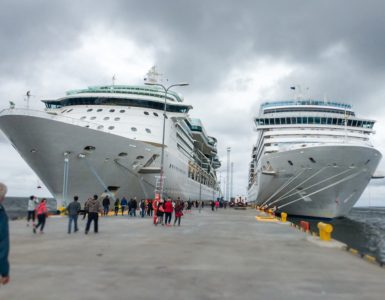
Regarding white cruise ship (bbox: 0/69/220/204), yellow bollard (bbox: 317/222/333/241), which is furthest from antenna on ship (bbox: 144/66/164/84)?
yellow bollard (bbox: 317/222/333/241)

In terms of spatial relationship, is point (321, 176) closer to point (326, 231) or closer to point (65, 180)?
point (326, 231)

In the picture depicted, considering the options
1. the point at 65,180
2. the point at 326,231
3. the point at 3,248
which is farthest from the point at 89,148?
the point at 3,248

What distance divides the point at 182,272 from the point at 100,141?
18.9m

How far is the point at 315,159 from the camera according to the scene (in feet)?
102

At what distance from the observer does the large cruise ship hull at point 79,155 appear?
923 inches

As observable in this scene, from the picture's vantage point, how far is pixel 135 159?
28500mm

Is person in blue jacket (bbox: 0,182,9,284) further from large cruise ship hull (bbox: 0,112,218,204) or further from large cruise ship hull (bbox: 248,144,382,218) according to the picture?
large cruise ship hull (bbox: 248,144,382,218)

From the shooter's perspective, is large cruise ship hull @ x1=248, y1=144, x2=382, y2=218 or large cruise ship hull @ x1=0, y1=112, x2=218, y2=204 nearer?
large cruise ship hull @ x1=0, y1=112, x2=218, y2=204

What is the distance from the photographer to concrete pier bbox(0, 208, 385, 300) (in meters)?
5.82

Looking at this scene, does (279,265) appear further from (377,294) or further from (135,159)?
(135,159)

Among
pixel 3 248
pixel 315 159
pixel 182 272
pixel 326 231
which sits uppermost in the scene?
pixel 315 159

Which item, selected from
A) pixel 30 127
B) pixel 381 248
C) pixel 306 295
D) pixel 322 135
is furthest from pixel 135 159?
pixel 306 295

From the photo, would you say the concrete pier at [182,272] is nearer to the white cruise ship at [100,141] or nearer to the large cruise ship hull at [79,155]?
the large cruise ship hull at [79,155]

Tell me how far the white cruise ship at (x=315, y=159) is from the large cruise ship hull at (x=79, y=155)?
1211 centimetres
